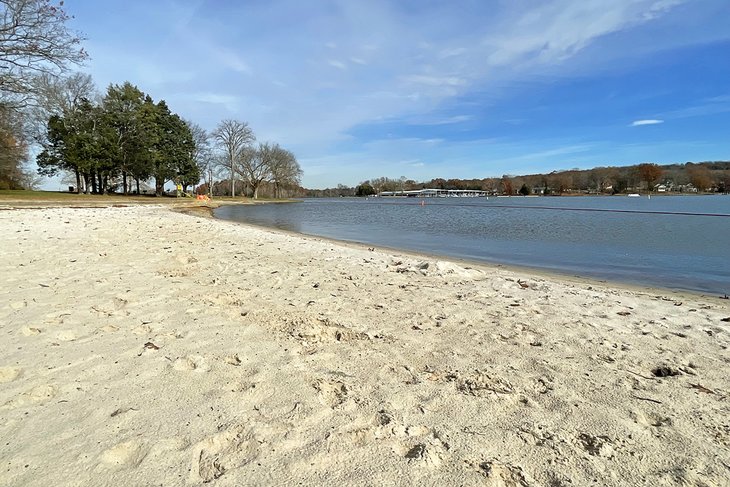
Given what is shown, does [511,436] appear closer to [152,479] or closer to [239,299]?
[152,479]

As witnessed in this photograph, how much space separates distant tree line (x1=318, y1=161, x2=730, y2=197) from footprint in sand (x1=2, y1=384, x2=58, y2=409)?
153265 mm

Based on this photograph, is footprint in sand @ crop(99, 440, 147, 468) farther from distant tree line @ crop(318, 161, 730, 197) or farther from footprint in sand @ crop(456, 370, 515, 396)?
distant tree line @ crop(318, 161, 730, 197)

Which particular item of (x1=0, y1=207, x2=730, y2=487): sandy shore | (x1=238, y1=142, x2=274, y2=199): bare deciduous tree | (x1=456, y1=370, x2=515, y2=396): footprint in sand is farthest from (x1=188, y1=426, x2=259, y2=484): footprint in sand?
(x1=238, y1=142, x2=274, y2=199): bare deciduous tree

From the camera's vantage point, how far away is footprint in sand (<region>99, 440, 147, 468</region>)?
Result: 75.5 inches

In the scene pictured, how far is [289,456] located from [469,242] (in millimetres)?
15167

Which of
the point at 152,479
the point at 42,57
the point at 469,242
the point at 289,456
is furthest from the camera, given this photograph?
the point at 42,57

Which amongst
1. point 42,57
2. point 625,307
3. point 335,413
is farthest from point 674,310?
point 42,57

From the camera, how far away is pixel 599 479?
1903 millimetres

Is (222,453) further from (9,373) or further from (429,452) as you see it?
(9,373)

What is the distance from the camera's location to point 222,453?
201cm

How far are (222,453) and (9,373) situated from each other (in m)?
1.95

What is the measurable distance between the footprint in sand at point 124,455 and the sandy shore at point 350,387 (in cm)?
1

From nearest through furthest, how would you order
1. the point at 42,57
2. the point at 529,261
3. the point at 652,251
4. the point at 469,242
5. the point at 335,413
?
the point at 335,413 < the point at 529,261 < the point at 652,251 < the point at 469,242 < the point at 42,57

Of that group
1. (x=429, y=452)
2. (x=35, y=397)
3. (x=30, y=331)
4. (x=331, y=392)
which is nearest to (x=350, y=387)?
(x=331, y=392)
